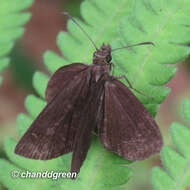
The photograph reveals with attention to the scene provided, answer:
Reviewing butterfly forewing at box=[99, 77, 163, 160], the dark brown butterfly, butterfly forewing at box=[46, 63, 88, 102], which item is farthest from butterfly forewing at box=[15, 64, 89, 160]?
butterfly forewing at box=[99, 77, 163, 160]

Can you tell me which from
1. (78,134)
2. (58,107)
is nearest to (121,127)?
(78,134)

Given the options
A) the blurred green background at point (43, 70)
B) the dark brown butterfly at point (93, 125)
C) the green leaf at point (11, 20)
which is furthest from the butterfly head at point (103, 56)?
the blurred green background at point (43, 70)

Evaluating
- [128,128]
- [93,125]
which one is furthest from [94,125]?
[128,128]

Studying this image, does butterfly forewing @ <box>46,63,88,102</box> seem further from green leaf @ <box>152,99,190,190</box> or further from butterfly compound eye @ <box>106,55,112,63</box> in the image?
green leaf @ <box>152,99,190,190</box>

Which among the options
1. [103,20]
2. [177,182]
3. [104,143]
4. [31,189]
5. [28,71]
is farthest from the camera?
[28,71]

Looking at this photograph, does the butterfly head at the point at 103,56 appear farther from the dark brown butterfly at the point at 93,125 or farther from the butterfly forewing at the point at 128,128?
the butterfly forewing at the point at 128,128

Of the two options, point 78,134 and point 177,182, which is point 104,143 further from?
point 177,182
